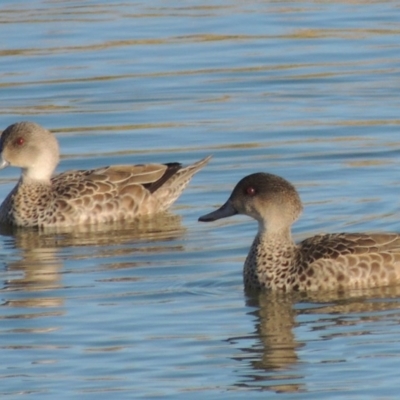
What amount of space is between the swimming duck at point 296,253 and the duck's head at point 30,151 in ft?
11.2

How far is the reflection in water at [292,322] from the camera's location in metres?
10.7

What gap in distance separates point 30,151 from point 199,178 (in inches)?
69.8

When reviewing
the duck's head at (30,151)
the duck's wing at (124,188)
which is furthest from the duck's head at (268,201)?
the duck's head at (30,151)

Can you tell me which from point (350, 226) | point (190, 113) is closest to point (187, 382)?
point (350, 226)

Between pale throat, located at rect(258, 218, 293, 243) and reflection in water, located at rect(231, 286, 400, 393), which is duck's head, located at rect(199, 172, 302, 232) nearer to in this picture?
pale throat, located at rect(258, 218, 293, 243)

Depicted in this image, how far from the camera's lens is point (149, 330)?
11656 mm

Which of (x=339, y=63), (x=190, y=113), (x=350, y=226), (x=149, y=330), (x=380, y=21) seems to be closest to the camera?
(x=149, y=330)

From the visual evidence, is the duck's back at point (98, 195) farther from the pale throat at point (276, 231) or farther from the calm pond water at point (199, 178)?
the pale throat at point (276, 231)

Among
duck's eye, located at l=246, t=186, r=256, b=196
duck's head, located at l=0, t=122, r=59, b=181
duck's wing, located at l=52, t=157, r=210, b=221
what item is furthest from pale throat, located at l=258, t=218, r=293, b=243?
duck's head, located at l=0, t=122, r=59, b=181

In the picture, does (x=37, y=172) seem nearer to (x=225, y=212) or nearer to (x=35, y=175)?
(x=35, y=175)

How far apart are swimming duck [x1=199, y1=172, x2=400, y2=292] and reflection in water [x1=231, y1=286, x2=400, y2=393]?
4.0 inches

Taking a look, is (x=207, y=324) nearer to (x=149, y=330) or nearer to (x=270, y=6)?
(x=149, y=330)

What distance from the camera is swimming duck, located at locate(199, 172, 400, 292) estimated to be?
12.7 metres

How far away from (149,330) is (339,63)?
10.5m
